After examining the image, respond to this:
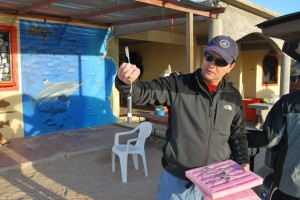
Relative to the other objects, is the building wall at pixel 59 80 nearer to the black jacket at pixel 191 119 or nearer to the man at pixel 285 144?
the black jacket at pixel 191 119

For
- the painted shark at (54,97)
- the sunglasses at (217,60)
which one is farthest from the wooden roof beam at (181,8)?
the painted shark at (54,97)

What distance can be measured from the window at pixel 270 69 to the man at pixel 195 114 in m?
14.9

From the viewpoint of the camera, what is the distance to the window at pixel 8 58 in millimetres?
6488

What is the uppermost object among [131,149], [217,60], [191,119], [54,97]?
[217,60]

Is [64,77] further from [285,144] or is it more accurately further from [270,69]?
[270,69]

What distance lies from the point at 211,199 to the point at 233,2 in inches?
229

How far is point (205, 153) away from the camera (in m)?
1.82

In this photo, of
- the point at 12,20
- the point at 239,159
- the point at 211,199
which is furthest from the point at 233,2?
the point at 211,199

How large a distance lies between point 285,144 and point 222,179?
45cm

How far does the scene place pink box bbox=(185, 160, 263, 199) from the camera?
5.09ft

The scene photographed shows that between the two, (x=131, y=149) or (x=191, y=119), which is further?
(x=131, y=149)

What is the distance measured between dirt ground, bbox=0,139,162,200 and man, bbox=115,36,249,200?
2.19m

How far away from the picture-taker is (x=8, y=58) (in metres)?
6.59

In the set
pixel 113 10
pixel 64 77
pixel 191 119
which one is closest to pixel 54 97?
pixel 64 77
